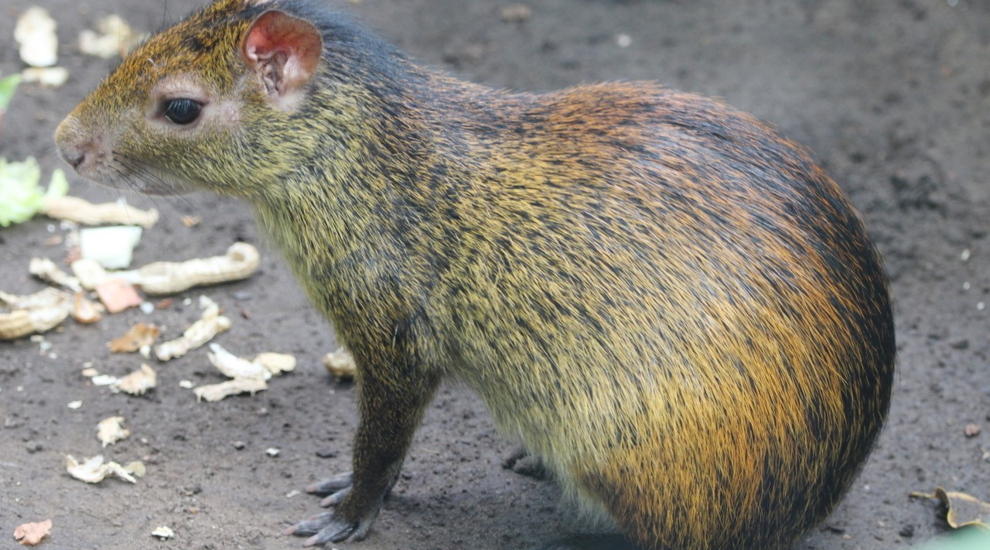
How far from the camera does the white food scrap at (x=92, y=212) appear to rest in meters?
6.57

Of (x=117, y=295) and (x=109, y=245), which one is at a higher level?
(x=109, y=245)

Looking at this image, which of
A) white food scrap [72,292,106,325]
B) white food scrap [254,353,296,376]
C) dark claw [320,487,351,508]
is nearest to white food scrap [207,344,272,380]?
white food scrap [254,353,296,376]

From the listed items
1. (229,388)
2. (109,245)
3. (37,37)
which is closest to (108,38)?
(37,37)

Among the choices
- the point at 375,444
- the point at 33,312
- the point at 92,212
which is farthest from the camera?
the point at 92,212

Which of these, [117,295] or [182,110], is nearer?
[182,110]

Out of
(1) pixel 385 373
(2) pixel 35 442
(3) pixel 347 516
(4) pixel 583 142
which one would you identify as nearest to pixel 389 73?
(4) pixel 583 142

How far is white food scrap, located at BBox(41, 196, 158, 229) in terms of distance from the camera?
21.5 feet

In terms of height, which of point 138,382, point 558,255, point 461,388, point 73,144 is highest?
point 73,144

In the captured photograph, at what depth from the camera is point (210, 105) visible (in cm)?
418

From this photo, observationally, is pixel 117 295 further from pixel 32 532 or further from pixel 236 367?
pixel 32 532

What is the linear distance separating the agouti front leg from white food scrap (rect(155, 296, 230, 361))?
1565 mm

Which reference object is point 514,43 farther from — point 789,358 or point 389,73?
point 789,358

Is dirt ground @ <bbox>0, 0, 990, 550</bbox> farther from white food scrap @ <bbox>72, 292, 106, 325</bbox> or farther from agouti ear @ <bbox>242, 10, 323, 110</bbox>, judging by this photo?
agouti ear @ <bbox>242, 10, 323, 110</bbox>

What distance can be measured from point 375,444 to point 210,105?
1556mm
